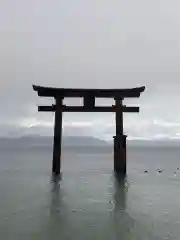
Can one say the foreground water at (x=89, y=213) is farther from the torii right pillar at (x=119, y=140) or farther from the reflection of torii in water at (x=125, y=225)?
the torii right pillar at (x=119, y=140)

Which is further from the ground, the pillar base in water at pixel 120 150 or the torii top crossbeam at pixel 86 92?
the torii top crossbeam at pixel 86 92

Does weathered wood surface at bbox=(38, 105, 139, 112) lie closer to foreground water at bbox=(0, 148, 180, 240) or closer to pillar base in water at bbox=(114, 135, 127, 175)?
pillar base in water at bbox=(114, 135, 127, 175)

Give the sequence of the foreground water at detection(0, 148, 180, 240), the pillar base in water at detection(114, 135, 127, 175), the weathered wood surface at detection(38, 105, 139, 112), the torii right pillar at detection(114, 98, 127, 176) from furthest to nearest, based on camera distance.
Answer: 1. the pillar base in water at detection(114, 135, 127, 175)
2. the torii right pillar at detection(114, 98, 127, 176)
3. the weathered wood surface at detection(38, 105, 139, 112)
4. the foreground water at detection(0, 148, 180, 240)

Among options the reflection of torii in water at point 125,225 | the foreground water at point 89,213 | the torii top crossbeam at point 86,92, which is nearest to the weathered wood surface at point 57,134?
the torii top crossbeam at point 86,92

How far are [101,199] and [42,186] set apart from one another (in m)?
7.35

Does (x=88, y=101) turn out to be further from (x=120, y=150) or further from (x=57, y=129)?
(x=120, y=150)

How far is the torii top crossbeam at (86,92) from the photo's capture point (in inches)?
1008

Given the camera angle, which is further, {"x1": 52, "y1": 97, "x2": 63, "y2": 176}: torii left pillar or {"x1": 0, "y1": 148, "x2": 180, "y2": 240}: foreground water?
{"x1": 52, "y1": 97, "x2": 63, "y2": 176}: torii left pillar

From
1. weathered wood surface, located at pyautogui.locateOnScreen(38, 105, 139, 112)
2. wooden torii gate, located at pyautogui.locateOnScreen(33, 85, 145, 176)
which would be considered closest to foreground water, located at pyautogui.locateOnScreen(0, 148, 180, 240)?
wooden torii gate, located at pyautogui.locateOnScreen(33, 85, 145, 176)

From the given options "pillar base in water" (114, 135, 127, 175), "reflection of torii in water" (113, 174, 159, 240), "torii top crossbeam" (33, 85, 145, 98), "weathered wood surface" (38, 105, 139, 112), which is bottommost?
"reflection of torii in water" (113, 174, 159, 240)

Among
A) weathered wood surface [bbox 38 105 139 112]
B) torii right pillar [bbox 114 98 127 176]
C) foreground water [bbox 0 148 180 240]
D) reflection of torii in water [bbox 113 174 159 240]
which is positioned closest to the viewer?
reflection of torii in water [bbox 113 174 159 240]

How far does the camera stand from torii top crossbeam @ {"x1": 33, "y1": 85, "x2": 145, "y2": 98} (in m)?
25.6

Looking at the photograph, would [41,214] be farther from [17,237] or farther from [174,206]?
[174,206]

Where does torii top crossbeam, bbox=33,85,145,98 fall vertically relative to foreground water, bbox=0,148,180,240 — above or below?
above
